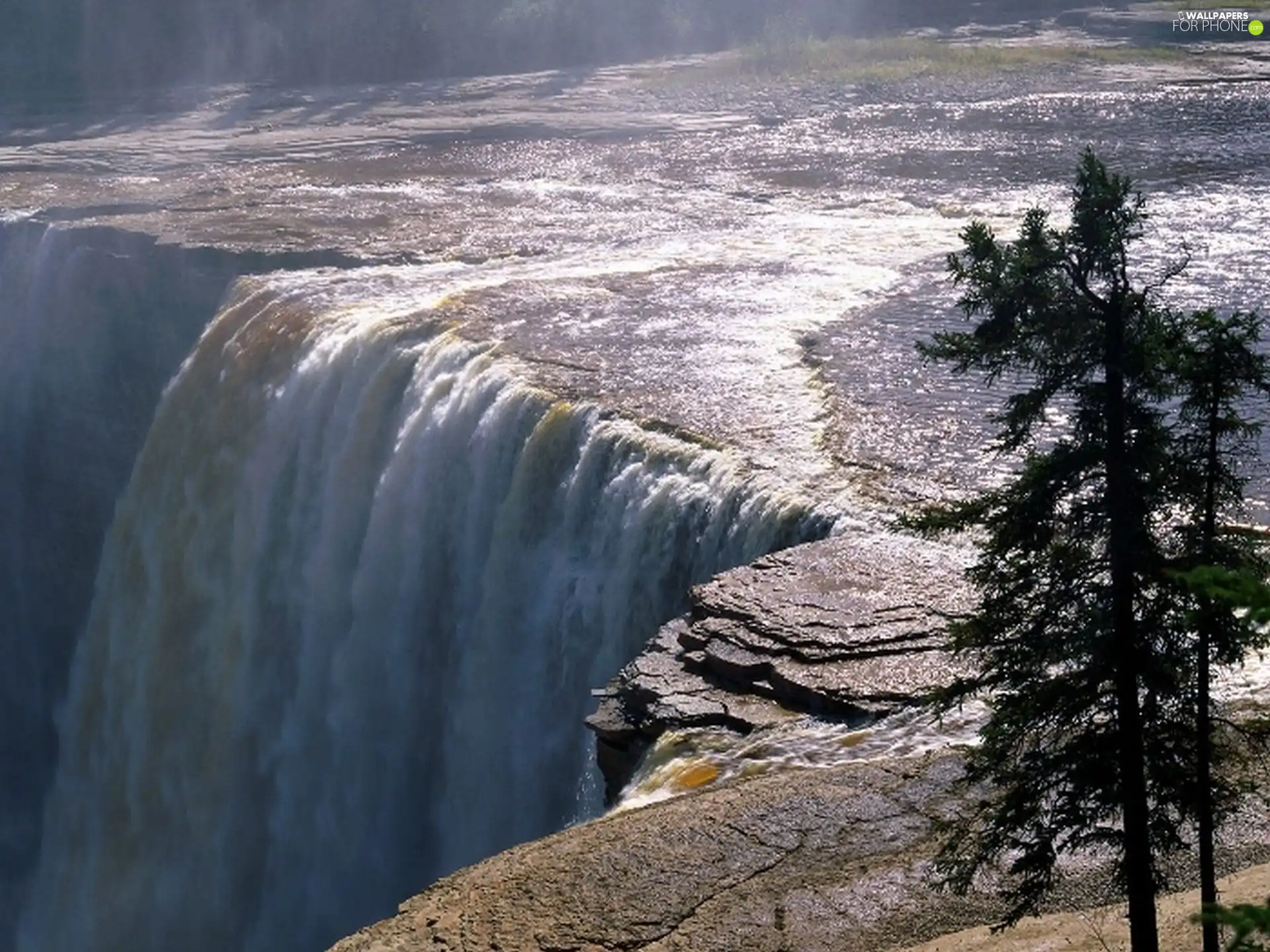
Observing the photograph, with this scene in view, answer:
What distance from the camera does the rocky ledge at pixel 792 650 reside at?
9352 mm

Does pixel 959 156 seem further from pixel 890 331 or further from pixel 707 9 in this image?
pixel 707 9

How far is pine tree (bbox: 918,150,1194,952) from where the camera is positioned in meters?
5.86

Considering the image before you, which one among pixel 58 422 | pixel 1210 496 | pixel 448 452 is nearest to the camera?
pixel 1210 496

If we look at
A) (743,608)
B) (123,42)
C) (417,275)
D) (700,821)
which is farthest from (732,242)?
(123,42)

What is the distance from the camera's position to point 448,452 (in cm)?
1445

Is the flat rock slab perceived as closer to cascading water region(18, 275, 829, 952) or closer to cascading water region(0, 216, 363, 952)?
cascading water region(18, 275, 829, 952)

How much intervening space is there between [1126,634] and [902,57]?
88.8 feet

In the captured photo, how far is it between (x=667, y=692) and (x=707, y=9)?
3063 cm

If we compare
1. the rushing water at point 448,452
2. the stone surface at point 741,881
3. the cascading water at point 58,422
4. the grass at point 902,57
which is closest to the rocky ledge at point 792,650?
the rushing water at point 448,452

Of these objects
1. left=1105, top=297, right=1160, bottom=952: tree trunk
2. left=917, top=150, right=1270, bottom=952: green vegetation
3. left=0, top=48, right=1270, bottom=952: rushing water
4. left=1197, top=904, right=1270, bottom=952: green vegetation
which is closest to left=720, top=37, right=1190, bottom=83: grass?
left=0, top=48, right=1270, bottom=952: rushing water

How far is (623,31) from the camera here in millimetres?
37312

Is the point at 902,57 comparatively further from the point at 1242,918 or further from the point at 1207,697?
the point at 1242,918

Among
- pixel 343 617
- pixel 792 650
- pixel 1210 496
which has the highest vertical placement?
pixel 1210 496

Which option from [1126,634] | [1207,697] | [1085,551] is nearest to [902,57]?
[1085,551]
